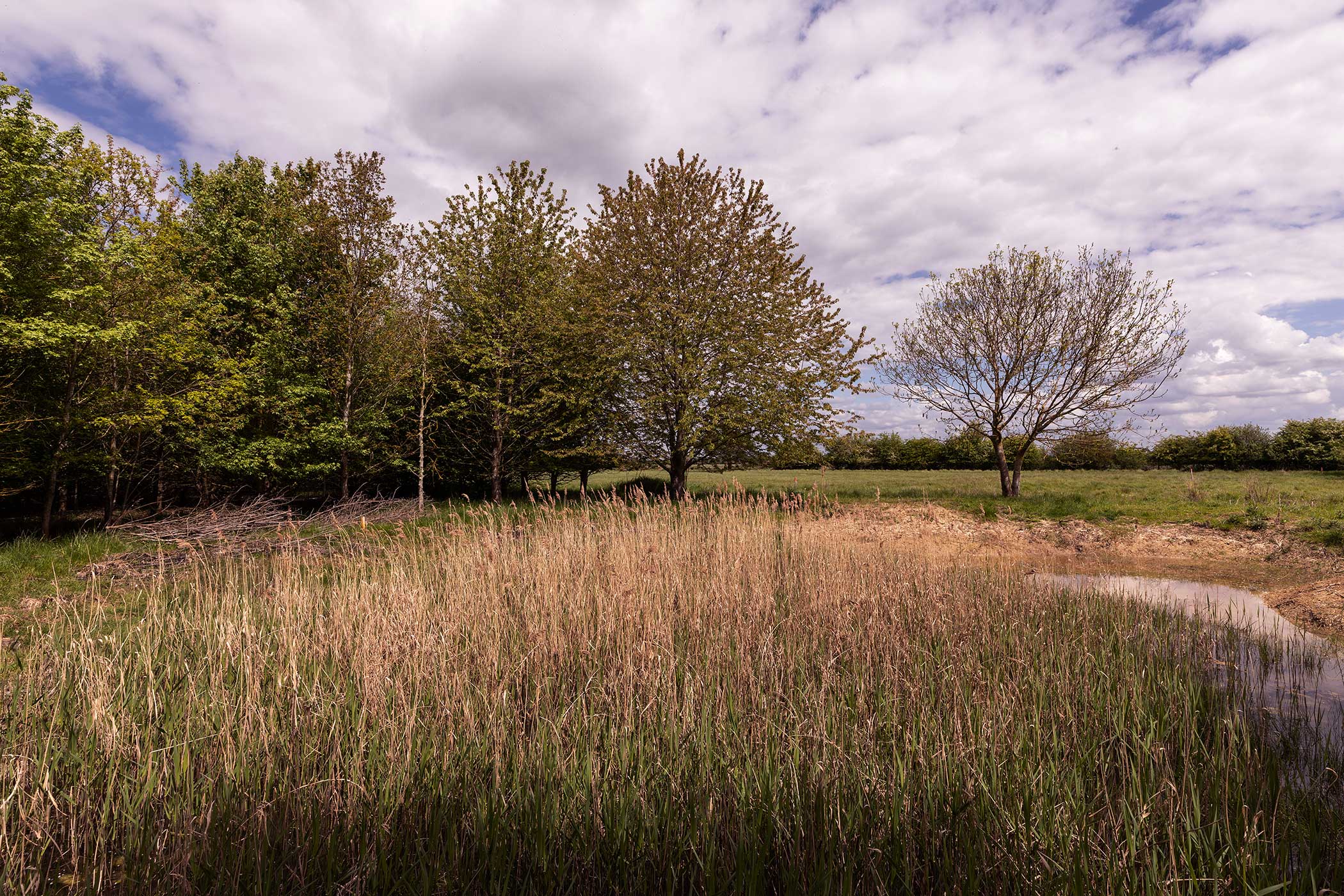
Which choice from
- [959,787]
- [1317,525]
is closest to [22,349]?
[959,787]

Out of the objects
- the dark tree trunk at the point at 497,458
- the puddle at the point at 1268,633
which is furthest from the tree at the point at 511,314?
the puddle at the point at 1268,633

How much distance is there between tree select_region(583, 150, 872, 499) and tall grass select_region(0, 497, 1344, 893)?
34.2ft

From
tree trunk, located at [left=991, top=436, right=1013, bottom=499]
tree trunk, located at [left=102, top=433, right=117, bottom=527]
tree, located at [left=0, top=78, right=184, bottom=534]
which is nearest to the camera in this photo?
tree, located at [left=0, top=78, right=184, bottom=534]

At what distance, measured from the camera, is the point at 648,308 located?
14930 millimetres

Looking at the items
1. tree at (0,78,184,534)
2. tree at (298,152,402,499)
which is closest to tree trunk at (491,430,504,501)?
tree at (298,152,402,499)

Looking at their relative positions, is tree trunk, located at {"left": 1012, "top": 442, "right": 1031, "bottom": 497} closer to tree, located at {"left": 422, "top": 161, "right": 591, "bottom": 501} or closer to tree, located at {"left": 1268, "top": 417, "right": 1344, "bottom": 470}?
tree, located at {"left": 422, "top": 161, "right": 591, "bottom": 501}

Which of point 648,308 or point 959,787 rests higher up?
point 648,308

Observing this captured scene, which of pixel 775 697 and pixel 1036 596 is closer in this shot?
pixel 775 697

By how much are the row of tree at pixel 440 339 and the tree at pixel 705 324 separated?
0.07m

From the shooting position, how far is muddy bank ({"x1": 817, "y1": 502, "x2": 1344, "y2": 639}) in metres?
8.06

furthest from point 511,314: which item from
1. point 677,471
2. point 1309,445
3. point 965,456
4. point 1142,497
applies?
point 1309,445

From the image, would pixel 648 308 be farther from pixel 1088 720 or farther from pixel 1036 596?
pixel 1088 720

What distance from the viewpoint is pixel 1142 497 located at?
16.9m

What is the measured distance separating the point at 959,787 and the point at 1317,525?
1569 cm
